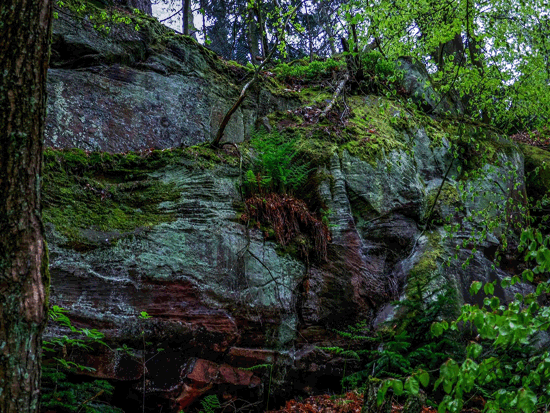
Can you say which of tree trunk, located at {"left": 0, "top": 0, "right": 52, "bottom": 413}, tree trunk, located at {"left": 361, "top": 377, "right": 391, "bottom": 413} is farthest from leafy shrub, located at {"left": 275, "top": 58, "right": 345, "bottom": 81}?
tree trunk, located at {"left": 0, "top": 0, "right": 52, "bottom": 413}

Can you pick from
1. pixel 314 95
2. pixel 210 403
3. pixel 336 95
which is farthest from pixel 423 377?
pixel 314 95

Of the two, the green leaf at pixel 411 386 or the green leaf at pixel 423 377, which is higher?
the green leaf at pixel 423 377

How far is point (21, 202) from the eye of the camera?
221 centimetres

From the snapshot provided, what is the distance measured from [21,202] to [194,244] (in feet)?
10.4

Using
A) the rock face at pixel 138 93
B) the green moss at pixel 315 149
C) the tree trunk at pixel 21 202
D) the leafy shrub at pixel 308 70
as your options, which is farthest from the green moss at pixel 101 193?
the leafy shrub at pixel 308 70

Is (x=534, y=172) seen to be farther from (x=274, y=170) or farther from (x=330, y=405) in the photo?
(x=330, y=405)

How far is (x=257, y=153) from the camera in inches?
264

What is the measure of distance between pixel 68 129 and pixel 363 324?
5529 mm

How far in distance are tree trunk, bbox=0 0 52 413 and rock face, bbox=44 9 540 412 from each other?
228cm

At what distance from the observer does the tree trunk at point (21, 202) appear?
2.11 m

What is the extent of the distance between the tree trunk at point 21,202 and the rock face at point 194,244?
7.49 feet

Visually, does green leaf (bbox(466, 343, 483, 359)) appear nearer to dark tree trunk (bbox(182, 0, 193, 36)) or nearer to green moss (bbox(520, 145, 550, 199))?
green moss (bbox(520, 145, 550, 199))

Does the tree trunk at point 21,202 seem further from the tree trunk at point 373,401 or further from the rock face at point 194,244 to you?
the tree trunk at point 373,401

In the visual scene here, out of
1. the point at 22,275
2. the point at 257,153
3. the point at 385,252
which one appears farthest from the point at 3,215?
the point at 385,252
